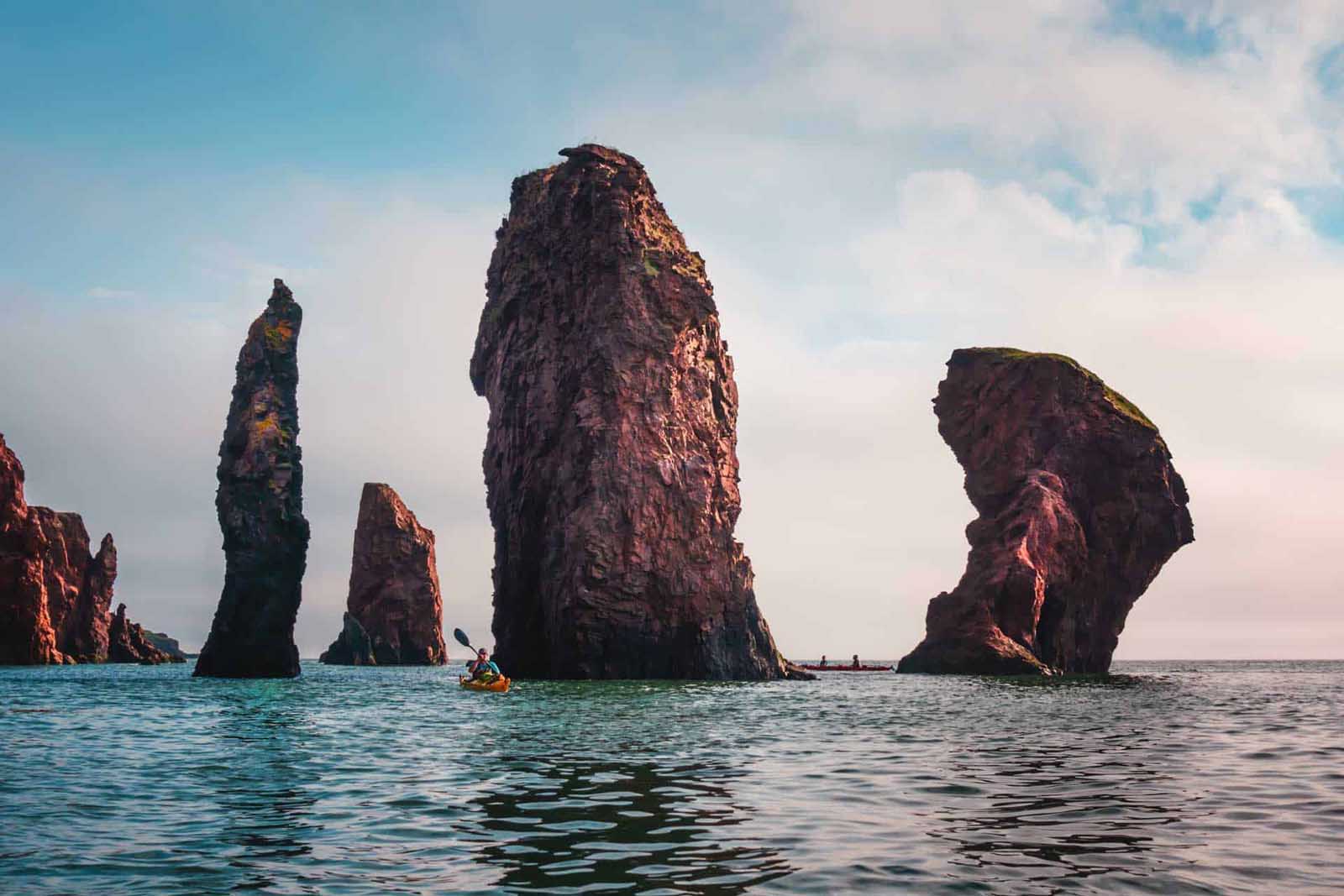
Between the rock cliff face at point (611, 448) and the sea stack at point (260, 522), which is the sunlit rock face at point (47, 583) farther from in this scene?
the rock cliff face at point (611, 448)

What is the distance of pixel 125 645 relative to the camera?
142 meters

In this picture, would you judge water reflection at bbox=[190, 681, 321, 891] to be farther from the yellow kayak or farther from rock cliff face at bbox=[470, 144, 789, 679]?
rock cliff face at bbox=[470, 144, 789, 679]

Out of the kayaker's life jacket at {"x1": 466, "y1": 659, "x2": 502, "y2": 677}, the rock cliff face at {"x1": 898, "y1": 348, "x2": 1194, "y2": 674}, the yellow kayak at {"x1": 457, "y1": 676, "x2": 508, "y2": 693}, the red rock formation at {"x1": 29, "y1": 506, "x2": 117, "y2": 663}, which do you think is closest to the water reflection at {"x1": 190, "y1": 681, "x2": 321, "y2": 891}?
the yellow kayak at {"x1": 457, "y1": 676, "x2": 508, "y2": 693}

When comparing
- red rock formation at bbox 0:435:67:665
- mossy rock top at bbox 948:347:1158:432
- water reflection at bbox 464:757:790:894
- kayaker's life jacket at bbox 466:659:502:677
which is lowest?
water reflection at bbox 464:757:790:894

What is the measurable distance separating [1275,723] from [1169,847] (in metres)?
23.0

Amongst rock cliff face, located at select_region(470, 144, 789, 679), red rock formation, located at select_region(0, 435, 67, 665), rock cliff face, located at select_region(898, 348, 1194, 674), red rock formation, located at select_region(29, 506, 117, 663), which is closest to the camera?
rock cliff face, located at select_region(470, 144, 789, 679)

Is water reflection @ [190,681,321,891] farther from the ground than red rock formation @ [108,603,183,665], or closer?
closer

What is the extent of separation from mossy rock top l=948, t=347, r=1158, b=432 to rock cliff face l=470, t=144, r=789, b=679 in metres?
27.9

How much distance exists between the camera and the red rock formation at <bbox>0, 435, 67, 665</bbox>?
312ft

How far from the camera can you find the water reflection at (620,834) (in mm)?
11016

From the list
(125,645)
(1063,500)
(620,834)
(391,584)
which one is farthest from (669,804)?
(125,645)

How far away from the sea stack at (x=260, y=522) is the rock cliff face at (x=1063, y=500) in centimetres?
4813

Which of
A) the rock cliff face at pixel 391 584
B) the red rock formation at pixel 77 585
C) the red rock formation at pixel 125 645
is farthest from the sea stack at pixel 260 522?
the red rock formation at pixel 125 645

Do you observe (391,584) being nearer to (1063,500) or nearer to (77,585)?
(77,585)
